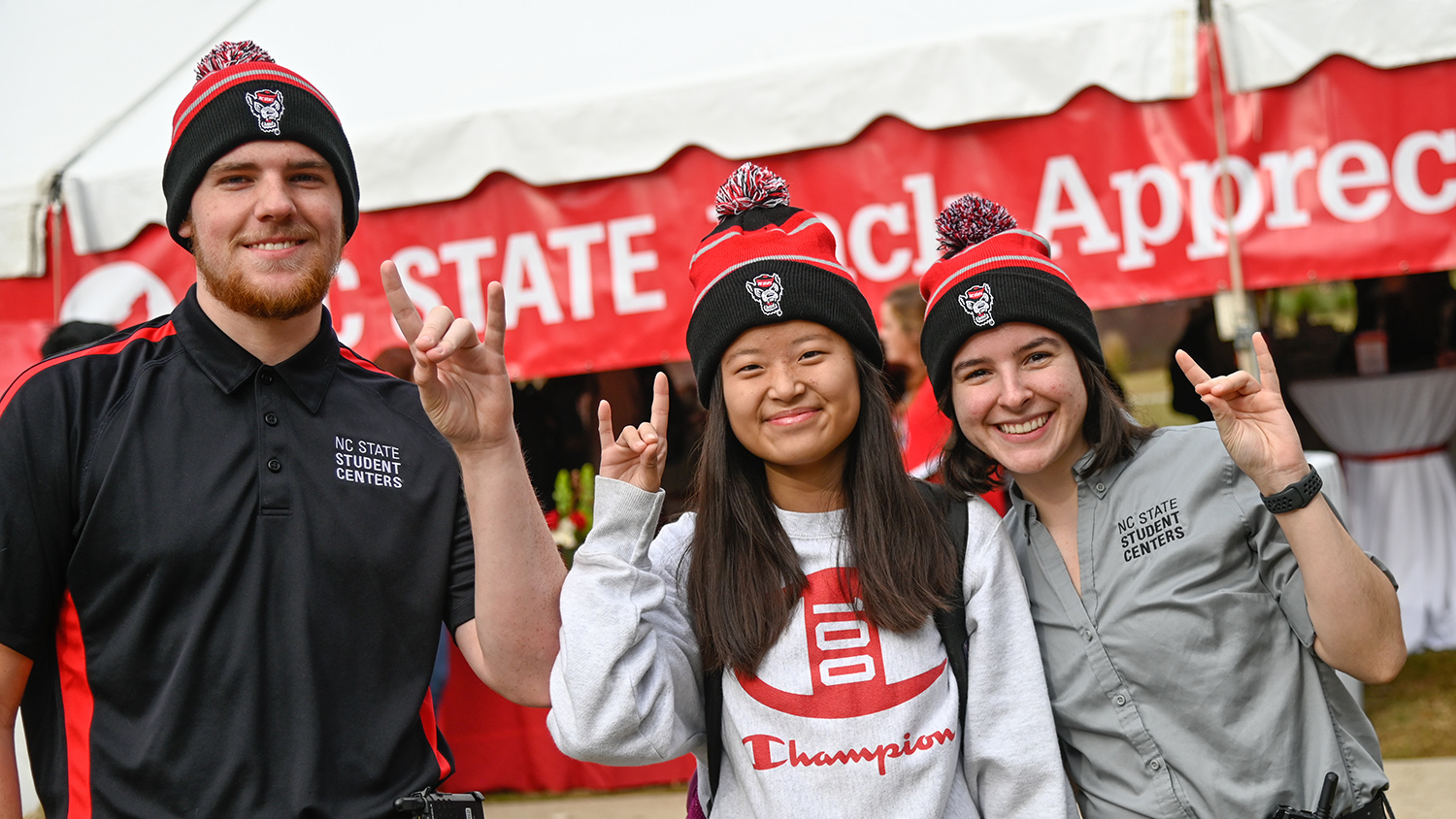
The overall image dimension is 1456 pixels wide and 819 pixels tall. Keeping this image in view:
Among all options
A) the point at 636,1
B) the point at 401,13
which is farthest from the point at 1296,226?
the point at 401,13

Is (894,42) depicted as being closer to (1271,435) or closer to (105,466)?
(1271,435)

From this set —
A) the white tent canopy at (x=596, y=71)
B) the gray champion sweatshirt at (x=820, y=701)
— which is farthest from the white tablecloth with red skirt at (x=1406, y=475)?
the gray champion sweatshirt at (x=820, y=701)

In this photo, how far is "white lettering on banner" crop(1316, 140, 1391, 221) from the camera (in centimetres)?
382

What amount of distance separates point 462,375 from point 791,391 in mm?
531

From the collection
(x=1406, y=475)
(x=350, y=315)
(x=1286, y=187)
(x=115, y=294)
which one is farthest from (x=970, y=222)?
(x=1406, y=475)

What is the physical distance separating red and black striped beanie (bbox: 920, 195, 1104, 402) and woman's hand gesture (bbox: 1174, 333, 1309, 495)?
257 mm

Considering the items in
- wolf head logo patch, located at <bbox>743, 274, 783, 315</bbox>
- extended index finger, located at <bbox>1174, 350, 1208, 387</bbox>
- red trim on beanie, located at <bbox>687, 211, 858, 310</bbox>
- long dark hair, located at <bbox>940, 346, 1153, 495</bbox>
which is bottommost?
long dark hair, located at <bbox>940, 346, 1153, 495</bbox>

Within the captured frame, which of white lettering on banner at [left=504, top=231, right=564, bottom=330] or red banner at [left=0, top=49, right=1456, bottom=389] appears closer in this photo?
red banner at [left=0, top=49, right=1456, bottom=389]

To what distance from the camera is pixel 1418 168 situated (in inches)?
149

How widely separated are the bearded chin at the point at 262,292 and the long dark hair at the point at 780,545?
695mm

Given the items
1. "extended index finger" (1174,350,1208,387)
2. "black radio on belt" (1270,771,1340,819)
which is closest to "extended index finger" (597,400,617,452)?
"extended index finger" (1174,350,1208,387)

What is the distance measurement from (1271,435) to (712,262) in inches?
38.0

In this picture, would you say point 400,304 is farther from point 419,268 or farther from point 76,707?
point 419,268

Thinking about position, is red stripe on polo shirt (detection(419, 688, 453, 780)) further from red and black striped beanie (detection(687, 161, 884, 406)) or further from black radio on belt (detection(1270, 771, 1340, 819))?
black radio on belt (detection(1270, 771, 1340, 819))
